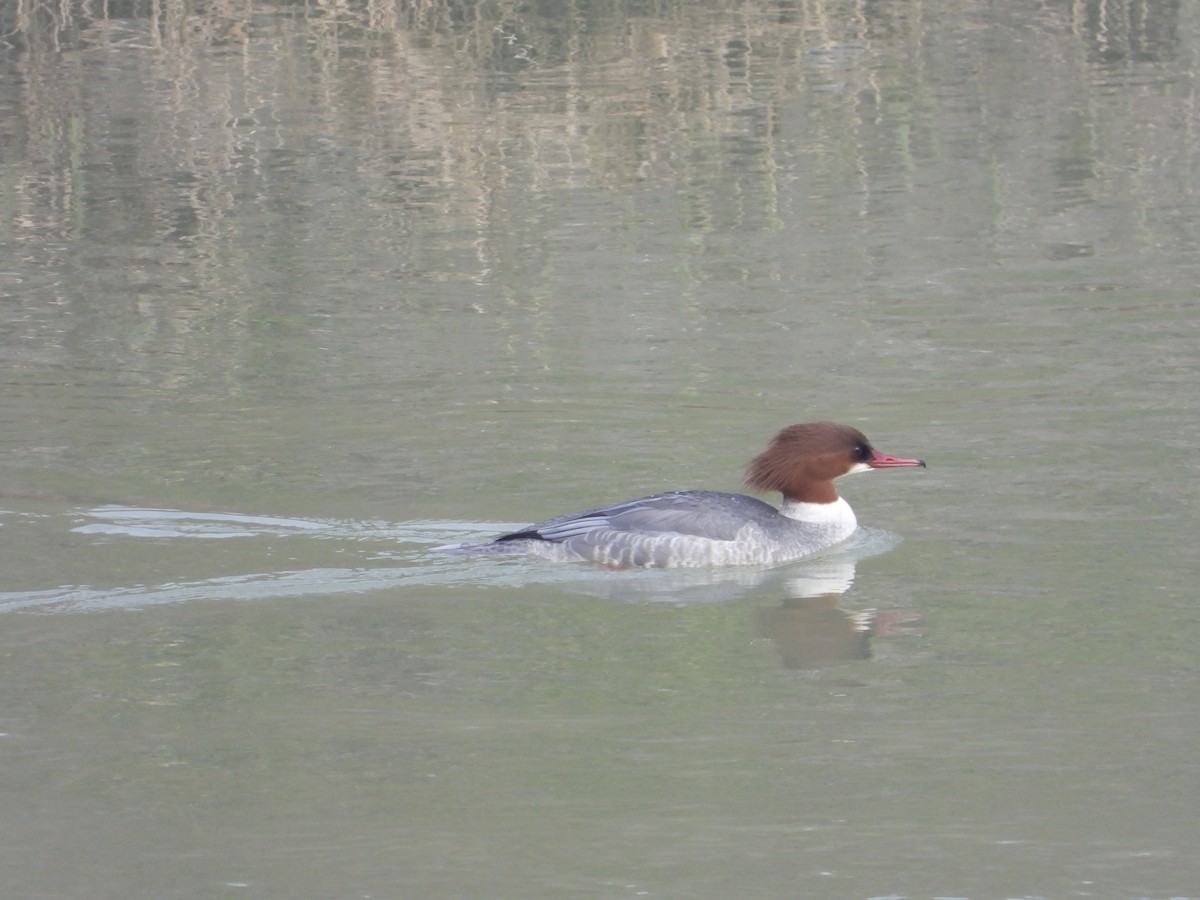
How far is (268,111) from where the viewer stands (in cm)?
1997

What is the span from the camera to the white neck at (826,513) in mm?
9477

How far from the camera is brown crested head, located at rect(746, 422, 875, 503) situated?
9461mm

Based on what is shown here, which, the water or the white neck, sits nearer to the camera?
the water

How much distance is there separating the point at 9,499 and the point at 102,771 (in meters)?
3.58

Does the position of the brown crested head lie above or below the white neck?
above

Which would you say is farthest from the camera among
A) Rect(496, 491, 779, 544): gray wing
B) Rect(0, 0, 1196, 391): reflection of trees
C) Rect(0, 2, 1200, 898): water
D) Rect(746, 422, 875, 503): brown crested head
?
Rect(0, 0, 1196, 391): reflection of trees

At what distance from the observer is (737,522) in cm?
917

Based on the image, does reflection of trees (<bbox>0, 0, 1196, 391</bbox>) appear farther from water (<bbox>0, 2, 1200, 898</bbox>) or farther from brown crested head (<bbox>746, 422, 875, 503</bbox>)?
brown crested head (<bbox>746, 422, 875, 503</bbox>)

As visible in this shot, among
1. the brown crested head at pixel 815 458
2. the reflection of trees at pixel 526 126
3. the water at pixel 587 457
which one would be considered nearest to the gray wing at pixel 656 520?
the water at pixel 587 457

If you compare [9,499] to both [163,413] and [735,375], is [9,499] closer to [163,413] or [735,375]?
[163,413]

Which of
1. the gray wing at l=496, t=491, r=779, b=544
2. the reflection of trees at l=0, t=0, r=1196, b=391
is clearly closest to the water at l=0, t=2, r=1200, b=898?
the reflection of trees at l=0, t=0, r=1196, b=391

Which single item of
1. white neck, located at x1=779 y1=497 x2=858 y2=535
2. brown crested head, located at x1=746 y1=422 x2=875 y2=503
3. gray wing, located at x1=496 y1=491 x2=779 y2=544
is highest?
brown crested head, located at x1=746 y1=422 x2=875 y2=503

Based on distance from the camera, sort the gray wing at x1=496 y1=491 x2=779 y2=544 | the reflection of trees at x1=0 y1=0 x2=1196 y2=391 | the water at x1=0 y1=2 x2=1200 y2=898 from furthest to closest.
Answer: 1. the reflection of trees at x1=0 y1=0 x2=1196 y2=391
2. the gray wing at x1=496 y1=491 x2=779 y2=544
3. the water at x1=0 y1=2 x2=1200 y2=898

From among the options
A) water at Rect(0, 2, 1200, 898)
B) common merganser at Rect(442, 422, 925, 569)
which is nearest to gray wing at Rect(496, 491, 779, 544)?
common merganser at Rect(442, 422, 925, 569)
